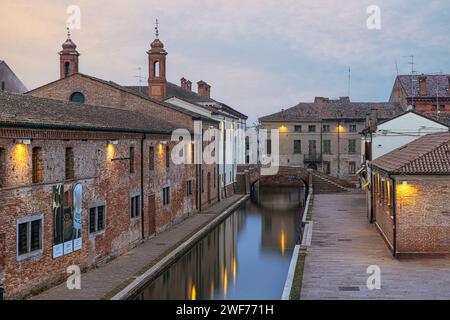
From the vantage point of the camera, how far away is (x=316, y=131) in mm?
69312

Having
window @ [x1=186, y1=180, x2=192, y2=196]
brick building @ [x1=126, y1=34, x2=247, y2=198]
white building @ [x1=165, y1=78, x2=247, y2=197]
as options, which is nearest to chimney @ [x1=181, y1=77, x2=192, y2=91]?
brick building @ [x1=126, y1=34, x2=247, y2=198]

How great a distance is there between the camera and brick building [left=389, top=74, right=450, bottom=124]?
66562mm

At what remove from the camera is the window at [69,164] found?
69.9 feet

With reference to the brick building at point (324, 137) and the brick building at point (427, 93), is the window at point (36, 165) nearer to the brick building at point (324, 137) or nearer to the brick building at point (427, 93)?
the brick building at point (324, 137)

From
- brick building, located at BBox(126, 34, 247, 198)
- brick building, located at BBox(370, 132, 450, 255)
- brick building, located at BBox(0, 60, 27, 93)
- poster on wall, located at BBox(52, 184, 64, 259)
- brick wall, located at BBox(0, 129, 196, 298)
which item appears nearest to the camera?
brick wall, located at BBox(0, 129, 196, 298)

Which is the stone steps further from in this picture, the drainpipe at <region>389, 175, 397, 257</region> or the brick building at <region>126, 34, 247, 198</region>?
the drainpipe at <region>389, 175, 397, 257</region>

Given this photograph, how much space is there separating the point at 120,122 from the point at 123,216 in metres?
4.54

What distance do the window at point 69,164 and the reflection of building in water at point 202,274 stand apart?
4762mm

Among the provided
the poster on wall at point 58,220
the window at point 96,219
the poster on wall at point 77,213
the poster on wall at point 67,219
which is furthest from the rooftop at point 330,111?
the poster on wall at point 58,220

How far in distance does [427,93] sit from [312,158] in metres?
14.3

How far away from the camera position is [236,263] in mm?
28203

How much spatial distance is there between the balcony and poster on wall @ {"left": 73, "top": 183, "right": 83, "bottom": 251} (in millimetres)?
49301

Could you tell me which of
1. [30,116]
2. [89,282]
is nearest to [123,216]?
[89,282]

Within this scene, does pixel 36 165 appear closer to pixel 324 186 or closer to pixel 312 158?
pixel 324 186
